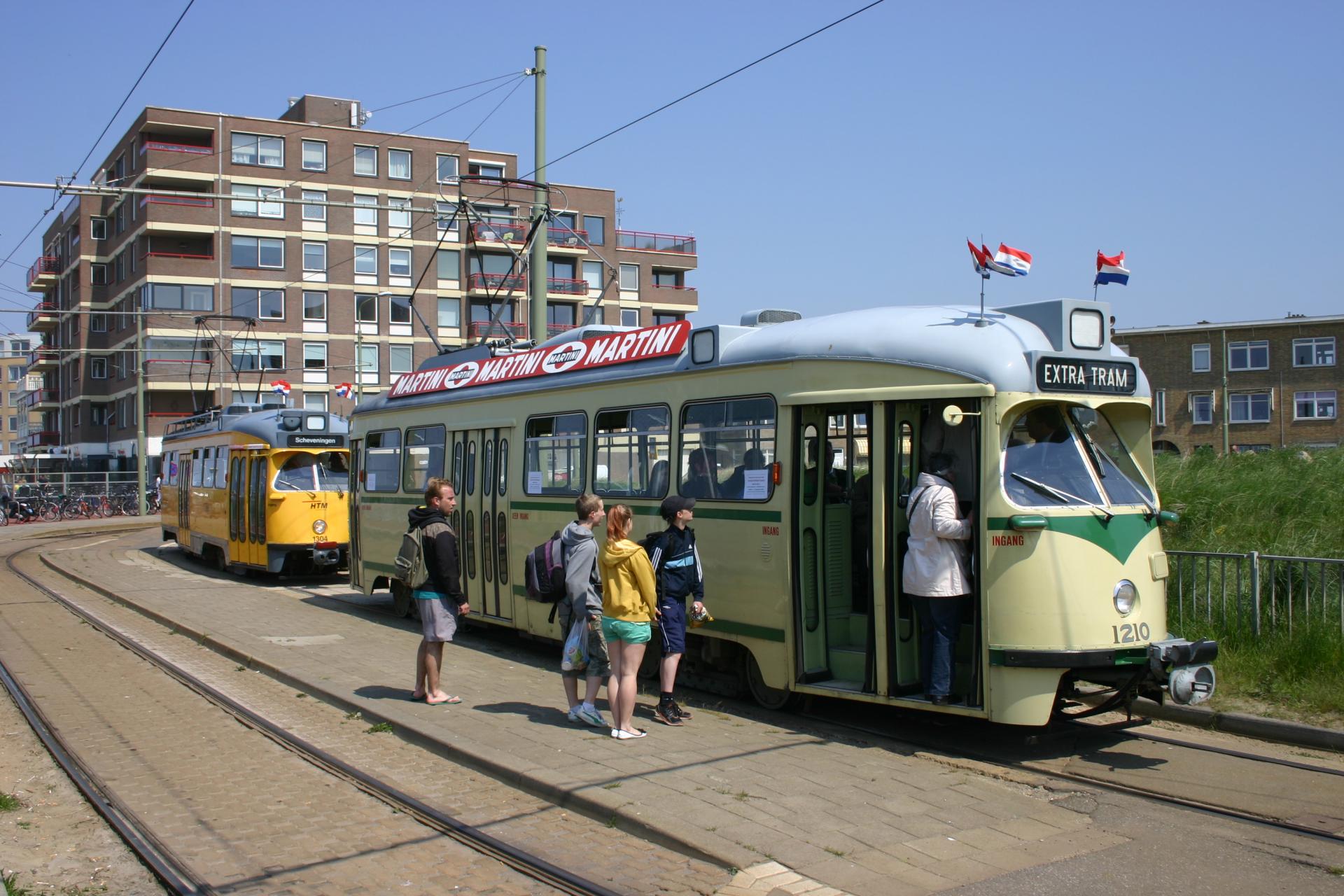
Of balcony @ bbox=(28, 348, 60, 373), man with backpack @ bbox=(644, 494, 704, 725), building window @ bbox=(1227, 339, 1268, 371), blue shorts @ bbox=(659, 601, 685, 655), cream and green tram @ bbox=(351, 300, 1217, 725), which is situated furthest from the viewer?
balcony @ bbox=(28, 348, 60, 373)

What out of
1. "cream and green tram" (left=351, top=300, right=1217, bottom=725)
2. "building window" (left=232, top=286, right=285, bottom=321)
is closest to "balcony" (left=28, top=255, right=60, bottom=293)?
"building window" (left=232, top=286, right=285, bottom=321)

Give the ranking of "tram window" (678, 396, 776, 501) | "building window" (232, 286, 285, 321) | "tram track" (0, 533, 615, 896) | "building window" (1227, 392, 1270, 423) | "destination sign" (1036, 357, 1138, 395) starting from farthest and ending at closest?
"building window" (232, 286, 285, 321) < "building window" (1227, 392, 1270, 423) < "tram window" (678, 396, 776, 501) < "destination sign" (1036, 357, 1138, 395) < "tram track" (0, 533, 615, 896)

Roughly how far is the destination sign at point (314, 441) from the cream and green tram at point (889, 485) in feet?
34.0

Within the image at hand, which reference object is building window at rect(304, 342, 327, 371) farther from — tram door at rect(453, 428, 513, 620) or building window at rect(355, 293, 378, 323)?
tram door at rect(453, 428, 513, 620)

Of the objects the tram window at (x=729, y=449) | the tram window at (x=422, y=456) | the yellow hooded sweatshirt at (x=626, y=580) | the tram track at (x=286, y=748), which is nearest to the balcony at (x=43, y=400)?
the tram window at (x=422, y=456)

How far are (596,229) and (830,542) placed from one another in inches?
2351

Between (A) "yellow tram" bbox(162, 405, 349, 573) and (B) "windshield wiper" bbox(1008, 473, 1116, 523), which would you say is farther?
(A) "yellow tram" bbox(162, 405, 349, 573)

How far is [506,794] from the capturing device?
23.0 feet

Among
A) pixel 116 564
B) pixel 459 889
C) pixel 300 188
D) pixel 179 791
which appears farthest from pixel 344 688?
pixel 300 188

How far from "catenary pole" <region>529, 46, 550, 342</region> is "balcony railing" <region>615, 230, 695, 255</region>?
5133cm

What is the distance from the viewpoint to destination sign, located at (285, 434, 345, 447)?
20219 millimetres

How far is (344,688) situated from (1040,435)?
6099 mm

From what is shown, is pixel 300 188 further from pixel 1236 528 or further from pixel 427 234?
pixel 1236 528

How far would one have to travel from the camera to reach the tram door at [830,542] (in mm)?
8570
